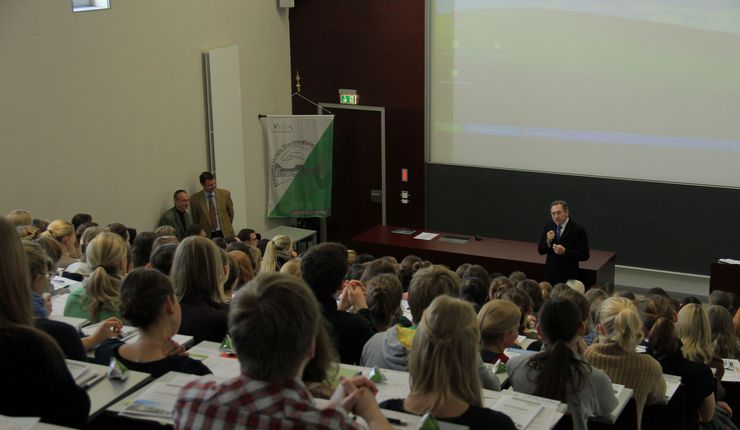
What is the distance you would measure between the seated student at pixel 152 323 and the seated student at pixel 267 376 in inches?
45.9

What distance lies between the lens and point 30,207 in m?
8.32

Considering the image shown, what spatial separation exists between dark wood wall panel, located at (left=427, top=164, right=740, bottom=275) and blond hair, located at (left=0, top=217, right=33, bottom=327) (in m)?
8.51

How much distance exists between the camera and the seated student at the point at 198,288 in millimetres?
4082

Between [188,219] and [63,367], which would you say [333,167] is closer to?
[188,219]

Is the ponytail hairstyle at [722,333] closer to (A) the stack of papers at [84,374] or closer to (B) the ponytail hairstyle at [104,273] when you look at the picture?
(B) the ponytail hairstyle at [104,273]

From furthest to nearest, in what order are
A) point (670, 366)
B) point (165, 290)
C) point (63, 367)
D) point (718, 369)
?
1. point (718, 369)
2. point (670, 366)
3. point (165, 290)
4. point (63, 367)

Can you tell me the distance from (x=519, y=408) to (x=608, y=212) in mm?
7510

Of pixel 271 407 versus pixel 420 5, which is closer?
pixel 271 407

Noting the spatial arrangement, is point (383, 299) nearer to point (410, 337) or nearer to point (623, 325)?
point (410, 337)

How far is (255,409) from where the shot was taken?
2.03 metres

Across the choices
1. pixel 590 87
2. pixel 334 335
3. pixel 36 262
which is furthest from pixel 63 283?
pixel 590 87

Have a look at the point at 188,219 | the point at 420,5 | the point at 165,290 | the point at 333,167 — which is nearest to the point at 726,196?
the point at 420,5

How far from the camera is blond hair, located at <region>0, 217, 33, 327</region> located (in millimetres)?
2605

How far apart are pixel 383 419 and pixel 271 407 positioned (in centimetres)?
46
